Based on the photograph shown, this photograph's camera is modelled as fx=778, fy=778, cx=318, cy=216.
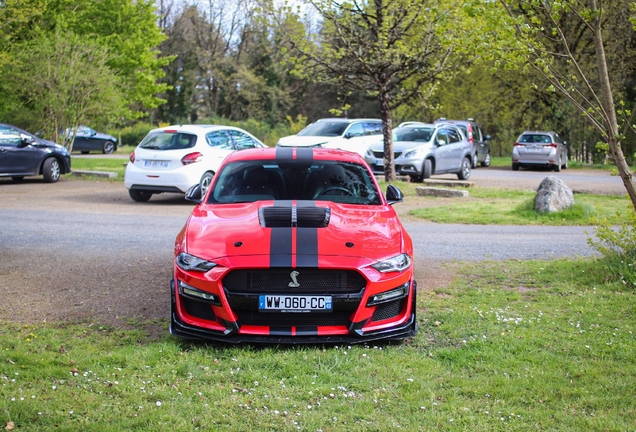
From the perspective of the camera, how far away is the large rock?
48.1ft

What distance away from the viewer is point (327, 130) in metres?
25.1

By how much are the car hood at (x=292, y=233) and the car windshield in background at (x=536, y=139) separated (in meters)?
24.9

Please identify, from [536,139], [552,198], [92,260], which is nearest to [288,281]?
[92,260]

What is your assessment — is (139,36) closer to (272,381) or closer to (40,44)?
(40,44)

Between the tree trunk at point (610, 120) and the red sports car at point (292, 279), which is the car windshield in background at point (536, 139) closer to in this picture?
the tree trunk at point (610, 120)

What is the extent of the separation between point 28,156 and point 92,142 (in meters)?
20.6

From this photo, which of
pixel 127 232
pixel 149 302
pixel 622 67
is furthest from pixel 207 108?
pixel 149 302

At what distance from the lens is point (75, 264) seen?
9.41m

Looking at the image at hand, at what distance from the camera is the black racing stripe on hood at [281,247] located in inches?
225

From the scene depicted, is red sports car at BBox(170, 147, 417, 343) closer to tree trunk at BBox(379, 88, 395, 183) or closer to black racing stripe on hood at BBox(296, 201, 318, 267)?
black racing stripe on hood at BBox(296, 201, 318, 267)

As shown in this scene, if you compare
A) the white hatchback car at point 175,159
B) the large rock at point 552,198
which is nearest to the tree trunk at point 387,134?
the white hatchback car at point 175,159

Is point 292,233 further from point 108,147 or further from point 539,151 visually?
point 108,147

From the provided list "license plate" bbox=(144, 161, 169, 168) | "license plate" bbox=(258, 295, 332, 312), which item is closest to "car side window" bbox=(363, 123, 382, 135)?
"license plate" bbox=(144, 161, 169, 168)

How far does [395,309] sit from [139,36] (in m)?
30.5
